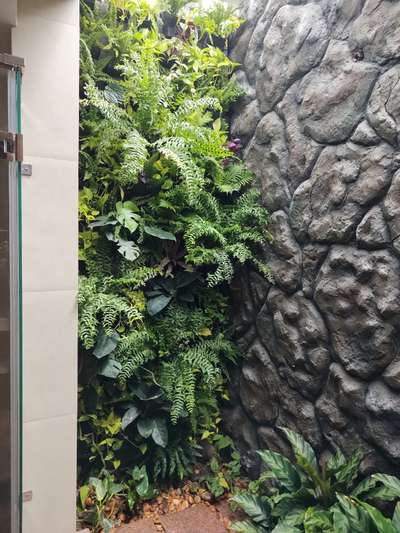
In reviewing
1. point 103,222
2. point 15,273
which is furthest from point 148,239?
point 15,273

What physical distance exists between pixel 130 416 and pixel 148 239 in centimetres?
101

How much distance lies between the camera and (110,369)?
6.18 ft

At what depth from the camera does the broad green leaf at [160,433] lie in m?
1.95

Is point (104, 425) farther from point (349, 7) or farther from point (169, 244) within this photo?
point (349, 7)

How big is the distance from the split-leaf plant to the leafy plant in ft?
1.70

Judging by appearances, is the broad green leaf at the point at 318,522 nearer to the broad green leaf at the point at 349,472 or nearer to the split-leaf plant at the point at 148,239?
the broad green leaf at the point at 349,472

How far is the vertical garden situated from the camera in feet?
6.23

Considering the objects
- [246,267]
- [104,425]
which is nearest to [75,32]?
[246,267]

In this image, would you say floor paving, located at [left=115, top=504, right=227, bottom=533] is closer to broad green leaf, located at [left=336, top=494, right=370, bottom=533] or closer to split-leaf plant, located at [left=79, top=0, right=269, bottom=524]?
split-leaf plant, located at [left=79, top=0, right=269, bottom=524]

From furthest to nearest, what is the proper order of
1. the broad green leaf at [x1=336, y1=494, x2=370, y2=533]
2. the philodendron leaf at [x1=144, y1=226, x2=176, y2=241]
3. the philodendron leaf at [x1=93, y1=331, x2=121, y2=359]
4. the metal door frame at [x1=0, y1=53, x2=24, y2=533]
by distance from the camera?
the philodendron leaf at [x1=144, y1=226, x2=176, y2=241] < the philodendron leaf at [x1=93, y1=331, x2=121, y2=359] < the broad green leaf at [x1=336, y1=494, x2=370, y2=533] < the metal door frame at [x1=0, y1=53, x2=24, y2=533]

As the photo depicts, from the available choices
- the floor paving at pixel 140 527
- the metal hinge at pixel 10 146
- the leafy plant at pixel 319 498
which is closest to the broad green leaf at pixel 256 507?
the leafy plant at pixel 319 498

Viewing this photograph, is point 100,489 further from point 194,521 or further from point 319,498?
point 319,498

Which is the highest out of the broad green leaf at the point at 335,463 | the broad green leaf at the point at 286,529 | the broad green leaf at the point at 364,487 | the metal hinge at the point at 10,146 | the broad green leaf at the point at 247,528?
the metal hinge at the point at 10,146

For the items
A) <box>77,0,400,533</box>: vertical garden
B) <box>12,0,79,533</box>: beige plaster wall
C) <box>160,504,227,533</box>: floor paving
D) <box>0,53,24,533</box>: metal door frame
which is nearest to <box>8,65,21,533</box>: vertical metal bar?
<box>0,53,24,533</box>: metal door frame
